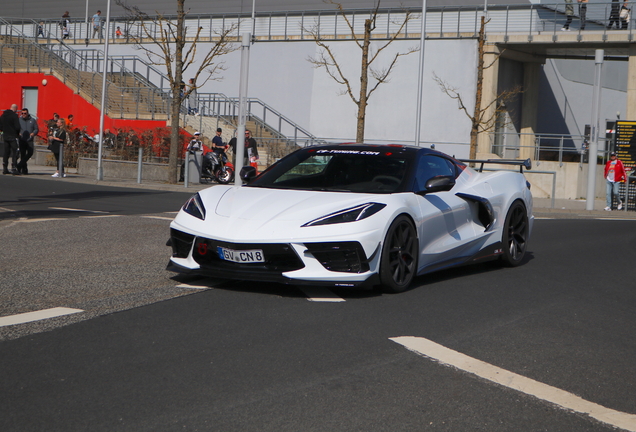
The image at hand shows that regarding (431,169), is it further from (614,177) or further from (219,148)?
(219,148)

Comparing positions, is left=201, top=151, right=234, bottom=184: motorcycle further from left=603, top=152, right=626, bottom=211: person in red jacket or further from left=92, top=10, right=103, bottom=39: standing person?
left=92, top=10, right=103, bottom=39: standing person

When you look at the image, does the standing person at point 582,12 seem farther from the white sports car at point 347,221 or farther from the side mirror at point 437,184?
the side mirror at point 437,184

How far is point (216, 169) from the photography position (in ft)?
78.6

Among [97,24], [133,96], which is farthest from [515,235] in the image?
[97,24]

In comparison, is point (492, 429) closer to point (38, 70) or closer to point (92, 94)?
point (92, 94)

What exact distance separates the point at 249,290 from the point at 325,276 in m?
0.78

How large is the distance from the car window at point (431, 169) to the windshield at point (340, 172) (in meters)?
0.16

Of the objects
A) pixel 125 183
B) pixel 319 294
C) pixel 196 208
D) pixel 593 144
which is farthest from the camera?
pixel 125 183

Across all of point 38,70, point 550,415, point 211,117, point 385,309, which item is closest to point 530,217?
point 385,309

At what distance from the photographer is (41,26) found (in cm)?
4481

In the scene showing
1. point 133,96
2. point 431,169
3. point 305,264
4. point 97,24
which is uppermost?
point 97,24

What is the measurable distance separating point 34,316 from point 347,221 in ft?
7.92

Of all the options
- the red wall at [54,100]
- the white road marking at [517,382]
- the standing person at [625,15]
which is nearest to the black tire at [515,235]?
the white road marking at [517,382]

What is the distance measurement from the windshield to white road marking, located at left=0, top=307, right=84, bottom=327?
2.47 meters
